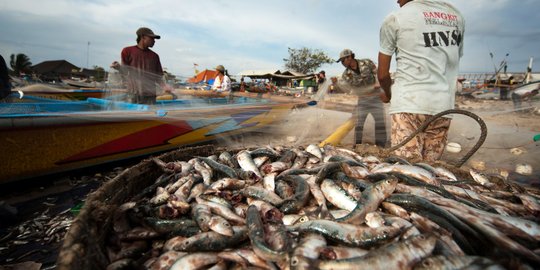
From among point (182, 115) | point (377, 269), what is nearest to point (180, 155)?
point (182, 115)

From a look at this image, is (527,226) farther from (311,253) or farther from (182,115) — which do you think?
(182,115)

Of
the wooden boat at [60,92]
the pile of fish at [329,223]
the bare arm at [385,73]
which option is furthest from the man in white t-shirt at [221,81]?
the pile of fish at [329,223]

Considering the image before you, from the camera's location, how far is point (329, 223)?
1900 millimetres

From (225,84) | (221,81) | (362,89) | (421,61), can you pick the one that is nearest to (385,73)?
(421,61)

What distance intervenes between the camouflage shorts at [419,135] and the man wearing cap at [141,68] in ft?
17.6

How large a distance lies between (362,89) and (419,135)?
308cm

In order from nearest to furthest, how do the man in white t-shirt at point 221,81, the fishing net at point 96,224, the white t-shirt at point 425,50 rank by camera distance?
the fishing net at point 96,224 < the white t-shirt at point 425,50 < the man in white t-shirt at point 221,81

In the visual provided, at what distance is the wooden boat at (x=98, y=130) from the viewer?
4309 mm

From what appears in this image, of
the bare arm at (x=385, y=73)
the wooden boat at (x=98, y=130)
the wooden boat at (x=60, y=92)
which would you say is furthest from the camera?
the wooden boat at (x=60, y=92)

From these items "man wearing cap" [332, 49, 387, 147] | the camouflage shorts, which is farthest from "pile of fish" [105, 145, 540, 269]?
"man wearing cap" [332, 49, 387, 147]

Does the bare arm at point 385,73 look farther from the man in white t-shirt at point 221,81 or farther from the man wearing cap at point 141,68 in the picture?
the man in white t-shirt at point 221,81

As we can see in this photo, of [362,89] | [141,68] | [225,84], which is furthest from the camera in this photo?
[225,84]

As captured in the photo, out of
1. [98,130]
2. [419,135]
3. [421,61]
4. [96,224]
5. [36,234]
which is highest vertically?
[421,61]

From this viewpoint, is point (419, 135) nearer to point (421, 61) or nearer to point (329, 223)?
point (421, 61)
